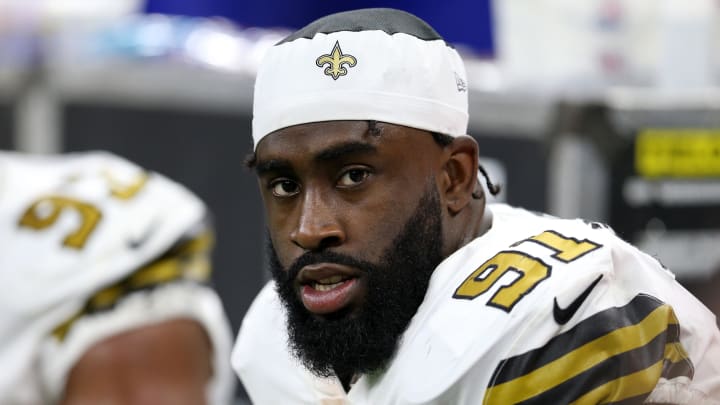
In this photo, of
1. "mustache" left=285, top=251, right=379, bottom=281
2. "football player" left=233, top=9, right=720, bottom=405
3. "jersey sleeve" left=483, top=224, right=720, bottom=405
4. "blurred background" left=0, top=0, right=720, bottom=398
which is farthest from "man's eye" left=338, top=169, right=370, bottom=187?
"blurred background" left=0, top=0, right=720, bottom=398

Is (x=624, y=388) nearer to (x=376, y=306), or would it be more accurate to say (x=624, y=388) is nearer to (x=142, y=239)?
(x=376, y=306)

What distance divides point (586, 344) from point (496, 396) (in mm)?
137

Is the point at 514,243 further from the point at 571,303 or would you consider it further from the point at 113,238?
the point at 113,238

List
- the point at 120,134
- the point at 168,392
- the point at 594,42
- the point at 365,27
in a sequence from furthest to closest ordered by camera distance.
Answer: the point at 120,134
the point at 594,42
the point at 168,392
the point at 365,27

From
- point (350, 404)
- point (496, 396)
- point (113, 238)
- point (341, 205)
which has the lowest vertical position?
point (113, 238)

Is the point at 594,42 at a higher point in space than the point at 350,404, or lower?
lower

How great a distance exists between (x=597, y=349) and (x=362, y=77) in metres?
0.56

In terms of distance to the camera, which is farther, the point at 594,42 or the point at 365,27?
the point at 594,42

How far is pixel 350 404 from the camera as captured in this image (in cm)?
214

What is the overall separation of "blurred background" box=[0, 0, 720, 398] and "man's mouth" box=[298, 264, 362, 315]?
884 millimetres

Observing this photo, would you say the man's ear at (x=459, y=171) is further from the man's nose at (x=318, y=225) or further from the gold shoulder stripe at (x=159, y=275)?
the gold shoulder stripe at (x=159, y=275)

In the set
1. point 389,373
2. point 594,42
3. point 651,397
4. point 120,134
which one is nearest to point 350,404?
point 389,373

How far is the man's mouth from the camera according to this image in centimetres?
210

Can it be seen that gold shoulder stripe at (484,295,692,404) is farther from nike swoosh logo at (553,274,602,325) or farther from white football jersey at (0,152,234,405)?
white football jersey at (0,152,234,405)
